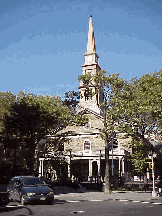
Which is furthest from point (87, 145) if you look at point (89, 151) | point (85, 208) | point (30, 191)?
point (85, 208)

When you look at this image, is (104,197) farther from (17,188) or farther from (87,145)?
(87,145)

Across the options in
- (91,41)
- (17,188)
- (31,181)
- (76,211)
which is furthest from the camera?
(91,41)

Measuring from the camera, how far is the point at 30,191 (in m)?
16.8

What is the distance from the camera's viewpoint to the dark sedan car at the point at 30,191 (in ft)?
54.6

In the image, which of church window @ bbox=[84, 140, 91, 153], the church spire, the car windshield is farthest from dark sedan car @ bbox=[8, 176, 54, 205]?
the church spire

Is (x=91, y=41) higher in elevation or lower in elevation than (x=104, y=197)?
higher

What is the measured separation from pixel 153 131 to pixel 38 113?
41.8 ft

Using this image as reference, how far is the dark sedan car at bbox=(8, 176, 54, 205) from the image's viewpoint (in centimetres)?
1666

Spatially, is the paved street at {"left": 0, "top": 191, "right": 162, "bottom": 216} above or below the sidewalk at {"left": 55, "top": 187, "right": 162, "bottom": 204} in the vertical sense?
above

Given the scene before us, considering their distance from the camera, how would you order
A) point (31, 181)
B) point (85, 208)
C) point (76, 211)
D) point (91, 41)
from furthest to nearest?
point (91, 41) → point (31, 181) → point (85, 208) → point (76, 211)

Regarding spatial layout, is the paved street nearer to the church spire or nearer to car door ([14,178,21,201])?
car door ([14,178,21,201])

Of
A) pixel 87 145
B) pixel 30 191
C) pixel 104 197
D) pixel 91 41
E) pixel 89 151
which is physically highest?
pixel 91 41

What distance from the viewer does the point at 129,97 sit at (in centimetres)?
2798

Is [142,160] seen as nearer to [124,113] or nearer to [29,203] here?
[124,113]
